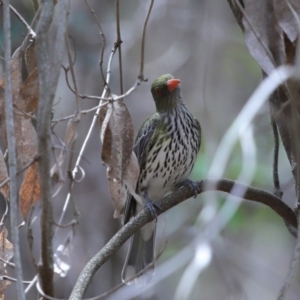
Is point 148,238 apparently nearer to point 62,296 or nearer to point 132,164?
point 62,296

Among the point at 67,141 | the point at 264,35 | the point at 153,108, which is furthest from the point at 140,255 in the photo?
the point at 153,108

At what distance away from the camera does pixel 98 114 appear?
6.63 ft

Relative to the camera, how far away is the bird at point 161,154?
10.8 feet

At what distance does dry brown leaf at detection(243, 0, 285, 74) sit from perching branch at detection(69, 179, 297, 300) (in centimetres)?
42

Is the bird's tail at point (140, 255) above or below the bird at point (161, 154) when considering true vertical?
below

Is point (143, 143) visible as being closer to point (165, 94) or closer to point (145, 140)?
point (145, 140)

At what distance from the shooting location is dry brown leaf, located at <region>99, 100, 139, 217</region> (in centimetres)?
189

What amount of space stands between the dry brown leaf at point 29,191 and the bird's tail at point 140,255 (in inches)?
57.2

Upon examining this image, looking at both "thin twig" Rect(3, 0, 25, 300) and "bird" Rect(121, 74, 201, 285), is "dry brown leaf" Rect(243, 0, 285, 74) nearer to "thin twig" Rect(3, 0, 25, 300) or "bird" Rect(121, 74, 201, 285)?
"thin twig" Rect(3, 0, 25, 300)

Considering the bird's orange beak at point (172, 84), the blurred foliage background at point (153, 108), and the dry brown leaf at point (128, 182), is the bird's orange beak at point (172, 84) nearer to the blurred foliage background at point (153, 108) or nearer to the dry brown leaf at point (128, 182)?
the blurred foliage background at point (153, 108)

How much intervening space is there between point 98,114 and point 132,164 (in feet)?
0.61

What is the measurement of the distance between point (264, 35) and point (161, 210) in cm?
105

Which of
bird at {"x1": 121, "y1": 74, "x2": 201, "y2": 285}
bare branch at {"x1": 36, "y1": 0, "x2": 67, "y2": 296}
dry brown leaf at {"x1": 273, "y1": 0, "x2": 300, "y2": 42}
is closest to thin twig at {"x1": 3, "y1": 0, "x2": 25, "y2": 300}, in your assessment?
bare branch at {"x1": 36, "y1": 0, "x2": 67, "y2": 296}

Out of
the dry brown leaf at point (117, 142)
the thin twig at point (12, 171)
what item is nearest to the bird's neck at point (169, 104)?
the dry brown leaf at point (117, 142)
